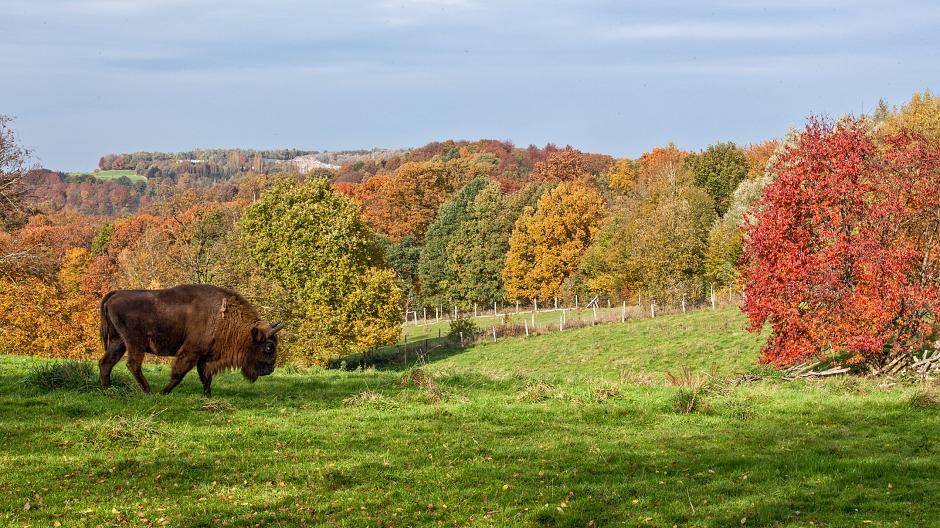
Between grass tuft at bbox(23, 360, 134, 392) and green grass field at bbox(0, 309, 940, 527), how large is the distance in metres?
0.37

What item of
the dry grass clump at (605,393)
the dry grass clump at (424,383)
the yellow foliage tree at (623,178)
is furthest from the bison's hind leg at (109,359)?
the yellow foliage tree at (623,178)

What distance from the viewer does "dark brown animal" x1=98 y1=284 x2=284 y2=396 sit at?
1722cm

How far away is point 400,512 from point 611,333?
143 feet

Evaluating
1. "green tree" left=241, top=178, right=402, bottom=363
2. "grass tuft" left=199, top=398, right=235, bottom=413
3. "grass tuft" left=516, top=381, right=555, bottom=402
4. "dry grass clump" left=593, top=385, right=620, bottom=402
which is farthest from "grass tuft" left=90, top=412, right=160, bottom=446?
"green tree" left=241, top=178, right=402, bottom=363

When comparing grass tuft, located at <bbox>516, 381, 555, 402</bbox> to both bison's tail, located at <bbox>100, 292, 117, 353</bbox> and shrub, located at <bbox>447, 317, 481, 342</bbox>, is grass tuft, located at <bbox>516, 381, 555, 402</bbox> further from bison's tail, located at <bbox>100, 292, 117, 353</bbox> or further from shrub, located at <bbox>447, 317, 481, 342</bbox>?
shrub, located at <bbox>447, 317, 481, 342</bbox>

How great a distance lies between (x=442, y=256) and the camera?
91438 millimetres

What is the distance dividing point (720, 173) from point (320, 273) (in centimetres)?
5666

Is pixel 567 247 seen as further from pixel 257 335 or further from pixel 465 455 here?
pixel 465 455

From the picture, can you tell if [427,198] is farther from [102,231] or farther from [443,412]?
[443,412]

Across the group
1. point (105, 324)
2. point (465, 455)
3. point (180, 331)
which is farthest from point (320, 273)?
point (465, 455)

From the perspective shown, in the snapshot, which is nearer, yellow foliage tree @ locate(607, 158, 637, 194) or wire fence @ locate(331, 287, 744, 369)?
wire fence @ locate(331, 287, 744, 369)

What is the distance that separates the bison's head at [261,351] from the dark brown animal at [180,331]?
0.02 m

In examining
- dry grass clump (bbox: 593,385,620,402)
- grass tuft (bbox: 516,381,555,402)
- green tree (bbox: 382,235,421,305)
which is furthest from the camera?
green tree (bbox: 382,235,421,305)

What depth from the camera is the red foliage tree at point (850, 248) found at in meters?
23.9
